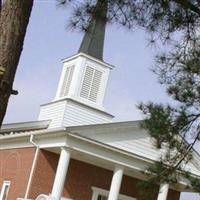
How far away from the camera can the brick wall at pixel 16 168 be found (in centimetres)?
2150

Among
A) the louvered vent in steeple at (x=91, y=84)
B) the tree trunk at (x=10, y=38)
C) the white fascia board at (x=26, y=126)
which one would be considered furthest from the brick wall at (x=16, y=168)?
the tree trunk at (x=10, y=38)

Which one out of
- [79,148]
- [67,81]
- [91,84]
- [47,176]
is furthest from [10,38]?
[67,81]

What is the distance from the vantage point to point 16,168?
2252 centimetres

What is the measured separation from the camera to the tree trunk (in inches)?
188

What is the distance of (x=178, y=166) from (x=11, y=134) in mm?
15108

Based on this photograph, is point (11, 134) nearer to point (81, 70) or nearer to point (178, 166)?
point (81, 70)

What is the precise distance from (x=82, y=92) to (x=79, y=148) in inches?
175

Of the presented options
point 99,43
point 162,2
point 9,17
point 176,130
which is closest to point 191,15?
point 162,2

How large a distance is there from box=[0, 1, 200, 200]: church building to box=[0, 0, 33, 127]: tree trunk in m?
13.8

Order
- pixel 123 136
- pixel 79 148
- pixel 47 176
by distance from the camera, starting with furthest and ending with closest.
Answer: pixel 123 136 → pixel 47 176 → pixel 79 148

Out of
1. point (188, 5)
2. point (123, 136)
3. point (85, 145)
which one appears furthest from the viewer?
point (123, 136)

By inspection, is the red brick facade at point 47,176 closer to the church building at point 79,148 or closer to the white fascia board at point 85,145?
the church building at point 79,148

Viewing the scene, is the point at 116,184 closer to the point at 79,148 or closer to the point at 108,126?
the point at 79,148

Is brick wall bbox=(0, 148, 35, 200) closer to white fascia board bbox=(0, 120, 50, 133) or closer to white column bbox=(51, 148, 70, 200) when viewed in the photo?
white fascia board bbox=(0, 120, 50, 133)
